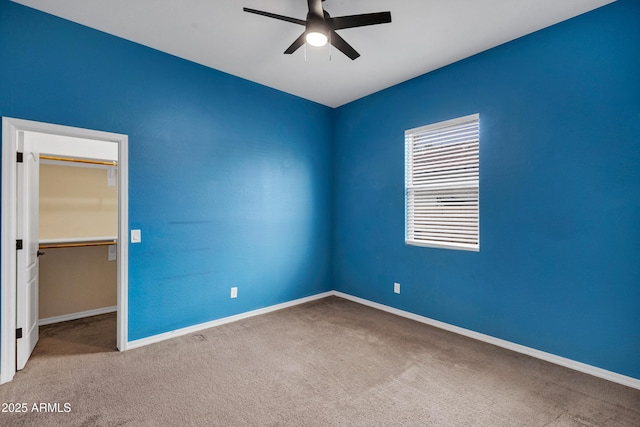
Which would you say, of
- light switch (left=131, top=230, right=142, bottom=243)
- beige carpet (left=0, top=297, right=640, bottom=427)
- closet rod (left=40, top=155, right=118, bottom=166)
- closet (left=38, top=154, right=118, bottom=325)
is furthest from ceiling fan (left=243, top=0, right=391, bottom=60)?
closet (left=38, top=154, right=118, bottom=325)

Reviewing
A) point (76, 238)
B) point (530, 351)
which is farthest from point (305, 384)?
point (76, 238)

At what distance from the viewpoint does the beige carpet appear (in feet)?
6.38

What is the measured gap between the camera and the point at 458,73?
330 cm

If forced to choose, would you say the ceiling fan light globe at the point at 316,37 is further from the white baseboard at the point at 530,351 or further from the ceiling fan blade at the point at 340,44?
the white baseboard at the point at 530,351

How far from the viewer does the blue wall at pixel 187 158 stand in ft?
8.39

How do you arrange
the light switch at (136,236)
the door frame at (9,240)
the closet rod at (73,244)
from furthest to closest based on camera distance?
the closet rod at (73,244) < the light switch at (136,236) < the door frame at (9,240)

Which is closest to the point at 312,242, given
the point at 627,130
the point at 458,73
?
the point at 458,73

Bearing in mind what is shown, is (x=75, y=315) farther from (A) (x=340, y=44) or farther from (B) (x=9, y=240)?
(A) (x=340, y=44)

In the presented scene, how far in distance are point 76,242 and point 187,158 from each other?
5.86 feet

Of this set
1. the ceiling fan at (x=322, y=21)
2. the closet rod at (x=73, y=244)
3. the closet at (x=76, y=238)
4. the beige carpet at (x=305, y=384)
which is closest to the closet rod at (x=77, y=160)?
the closet at (x=76, y=238)

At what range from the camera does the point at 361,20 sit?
212cm

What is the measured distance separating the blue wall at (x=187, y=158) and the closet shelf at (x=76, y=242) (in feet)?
3.89

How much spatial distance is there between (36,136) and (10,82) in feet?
3.36

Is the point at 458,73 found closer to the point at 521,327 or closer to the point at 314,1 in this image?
the point at 314,1
